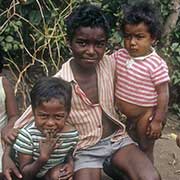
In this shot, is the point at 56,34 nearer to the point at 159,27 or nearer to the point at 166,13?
the point at 166,13

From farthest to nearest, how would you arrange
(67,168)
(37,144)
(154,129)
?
(154,129) → (67,168) → (37,144)

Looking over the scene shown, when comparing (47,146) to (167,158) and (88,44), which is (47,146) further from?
(167,158)

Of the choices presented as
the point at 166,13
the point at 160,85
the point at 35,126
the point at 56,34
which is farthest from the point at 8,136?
the point at 166,13

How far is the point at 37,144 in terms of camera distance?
3889mm

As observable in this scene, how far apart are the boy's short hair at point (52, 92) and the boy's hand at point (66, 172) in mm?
365

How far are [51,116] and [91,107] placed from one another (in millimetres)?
356

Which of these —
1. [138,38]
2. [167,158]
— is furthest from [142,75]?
[167,158]

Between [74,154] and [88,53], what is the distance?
2.08ft

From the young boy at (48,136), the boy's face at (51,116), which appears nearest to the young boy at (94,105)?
the young boy at (48,136)

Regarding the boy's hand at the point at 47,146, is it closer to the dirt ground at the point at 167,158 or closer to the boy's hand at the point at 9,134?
the boy's hand at the point at 9,134

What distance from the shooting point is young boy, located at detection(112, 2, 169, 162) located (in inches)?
158

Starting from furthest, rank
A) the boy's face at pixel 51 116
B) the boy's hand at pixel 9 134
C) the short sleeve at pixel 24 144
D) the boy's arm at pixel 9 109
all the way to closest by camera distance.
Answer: the boy's arm at pixel 9 109, the boy's hand at pixel 9 134, the short sleeve at pixel 24 144, the boy's face at pixel 51 116

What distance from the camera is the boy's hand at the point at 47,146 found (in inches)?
149

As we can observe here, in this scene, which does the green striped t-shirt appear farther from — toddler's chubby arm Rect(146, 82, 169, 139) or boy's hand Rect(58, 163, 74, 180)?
toddler's chubby arm Rect(146, 82, 169, 139)
